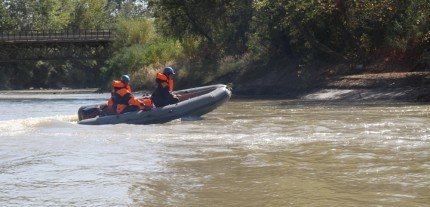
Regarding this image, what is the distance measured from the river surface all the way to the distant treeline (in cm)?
1031

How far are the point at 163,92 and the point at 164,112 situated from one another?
0.70 m

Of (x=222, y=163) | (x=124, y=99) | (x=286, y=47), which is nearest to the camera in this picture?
(x=222, y=163)

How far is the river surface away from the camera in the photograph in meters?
7.95

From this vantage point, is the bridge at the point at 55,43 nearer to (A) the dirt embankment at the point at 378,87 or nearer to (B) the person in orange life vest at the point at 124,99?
(A) the dirt embankment at the point at 378,87

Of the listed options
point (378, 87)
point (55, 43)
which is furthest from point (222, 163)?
point (55, 43)

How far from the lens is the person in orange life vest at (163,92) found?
17.6 meters

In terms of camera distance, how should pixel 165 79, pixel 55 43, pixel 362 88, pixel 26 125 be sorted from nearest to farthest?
1. pixel 26 125
2. pixel 165 79
3. pixel 362 88
4. pixel 55 43

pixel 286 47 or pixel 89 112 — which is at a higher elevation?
pixel 286 47

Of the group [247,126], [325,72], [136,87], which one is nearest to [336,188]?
[247,126]

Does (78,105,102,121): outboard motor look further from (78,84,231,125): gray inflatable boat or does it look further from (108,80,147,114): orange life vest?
(108,80,147,114): orange life vest

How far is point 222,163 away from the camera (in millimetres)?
10227

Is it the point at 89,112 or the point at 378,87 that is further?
the point at 378,87

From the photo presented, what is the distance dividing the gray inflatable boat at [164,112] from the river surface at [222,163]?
0.37m

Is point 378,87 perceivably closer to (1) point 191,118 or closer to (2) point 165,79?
(1) point 191,118
